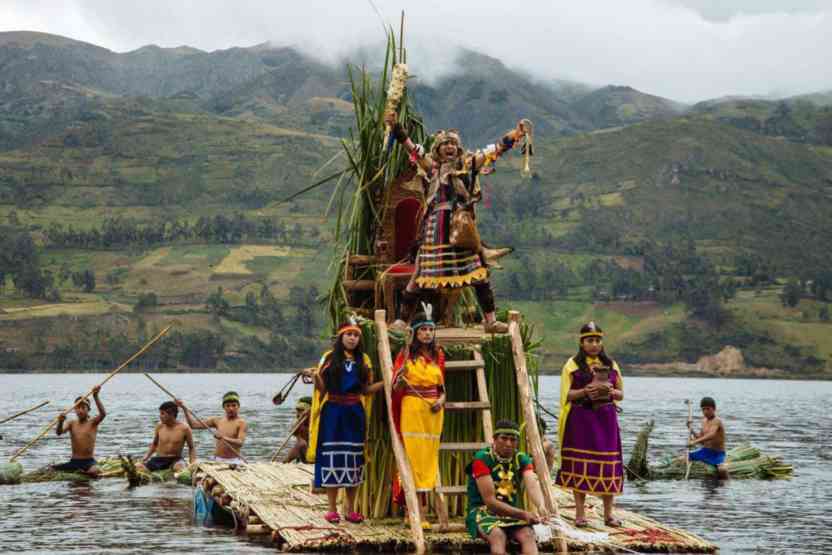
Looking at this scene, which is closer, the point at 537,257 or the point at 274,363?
the point at 274,363

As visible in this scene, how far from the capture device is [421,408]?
14523 mm

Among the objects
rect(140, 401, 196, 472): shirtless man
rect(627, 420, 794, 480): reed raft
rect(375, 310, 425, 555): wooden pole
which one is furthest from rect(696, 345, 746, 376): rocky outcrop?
rect(375, 310, 425, 555): wooden pole

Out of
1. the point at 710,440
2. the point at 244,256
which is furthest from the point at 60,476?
the point at 244,256

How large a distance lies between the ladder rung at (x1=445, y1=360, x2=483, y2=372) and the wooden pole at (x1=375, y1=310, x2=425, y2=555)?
68cm

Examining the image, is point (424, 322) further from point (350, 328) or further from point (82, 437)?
point (82, 437)

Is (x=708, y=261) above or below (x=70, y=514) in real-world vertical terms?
above

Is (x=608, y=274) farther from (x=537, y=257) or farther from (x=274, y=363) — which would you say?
(x=274, y=363)

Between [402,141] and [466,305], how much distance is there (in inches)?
117

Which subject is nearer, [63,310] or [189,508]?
[189,508]

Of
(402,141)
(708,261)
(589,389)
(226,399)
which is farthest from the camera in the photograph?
(708,261)

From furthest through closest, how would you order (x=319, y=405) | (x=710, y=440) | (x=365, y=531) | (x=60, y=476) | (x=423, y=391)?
(x=710, y=440) < (x=60, y=476) < (x=319, y=405) < (x=365, y=531) < (x=423, y=391)

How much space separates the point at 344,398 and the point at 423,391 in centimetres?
116

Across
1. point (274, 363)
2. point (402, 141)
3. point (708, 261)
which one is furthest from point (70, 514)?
point (708, 261)

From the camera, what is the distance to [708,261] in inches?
7761
